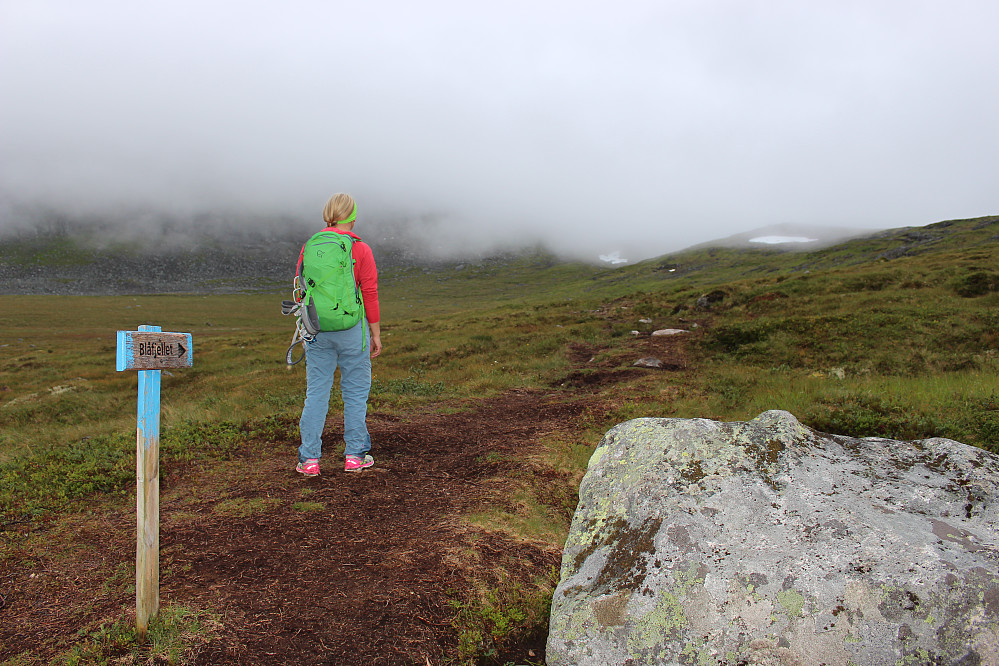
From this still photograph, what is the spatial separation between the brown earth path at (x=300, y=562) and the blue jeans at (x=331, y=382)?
49cm

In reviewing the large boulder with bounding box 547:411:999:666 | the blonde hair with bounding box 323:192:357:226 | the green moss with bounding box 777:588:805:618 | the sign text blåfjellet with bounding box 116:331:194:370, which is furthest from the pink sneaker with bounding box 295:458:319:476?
the green moss with bounding box 777:588:805:618

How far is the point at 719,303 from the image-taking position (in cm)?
2702

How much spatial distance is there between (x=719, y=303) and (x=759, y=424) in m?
24.0

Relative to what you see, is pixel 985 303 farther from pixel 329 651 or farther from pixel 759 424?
pixel 329 651

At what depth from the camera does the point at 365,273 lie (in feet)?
22.9

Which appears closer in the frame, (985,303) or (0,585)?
(0,585)

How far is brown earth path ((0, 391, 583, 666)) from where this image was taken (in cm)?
385

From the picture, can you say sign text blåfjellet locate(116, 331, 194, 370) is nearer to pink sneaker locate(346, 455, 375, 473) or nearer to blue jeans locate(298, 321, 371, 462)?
blue jeans locate(298, 321, 371, 462)

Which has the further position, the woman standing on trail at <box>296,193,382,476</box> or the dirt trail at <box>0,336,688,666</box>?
the woman standing on trail at <box>296,193,382,476</box>

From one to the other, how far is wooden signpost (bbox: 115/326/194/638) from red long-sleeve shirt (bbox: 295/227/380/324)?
3069 mm

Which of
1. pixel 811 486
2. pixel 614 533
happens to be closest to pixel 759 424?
pixel 811 486

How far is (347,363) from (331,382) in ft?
1.14

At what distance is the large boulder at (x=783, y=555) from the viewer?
2916 millimetres

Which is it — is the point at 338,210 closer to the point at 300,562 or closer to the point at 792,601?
the point at 300,562
